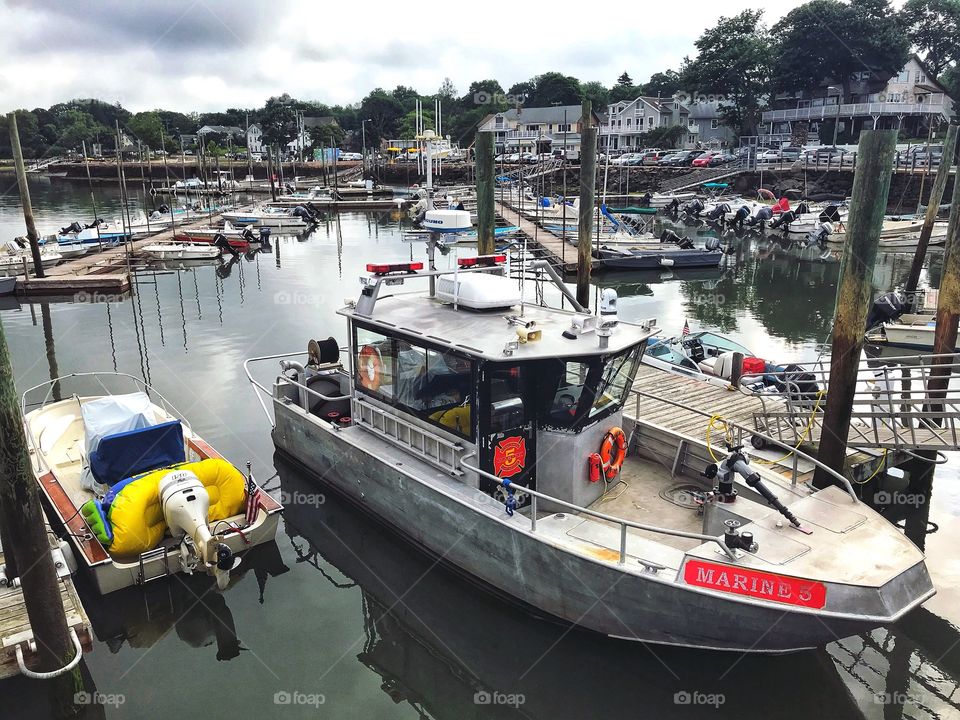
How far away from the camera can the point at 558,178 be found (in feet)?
232

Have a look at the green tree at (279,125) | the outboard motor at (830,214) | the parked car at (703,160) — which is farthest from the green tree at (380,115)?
the outboard motor at (830,214)

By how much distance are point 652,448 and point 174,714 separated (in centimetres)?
693

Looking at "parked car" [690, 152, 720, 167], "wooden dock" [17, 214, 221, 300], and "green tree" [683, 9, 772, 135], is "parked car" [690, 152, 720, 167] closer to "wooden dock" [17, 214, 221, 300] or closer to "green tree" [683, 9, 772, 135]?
"green tree" [683, 9, 772, 135]

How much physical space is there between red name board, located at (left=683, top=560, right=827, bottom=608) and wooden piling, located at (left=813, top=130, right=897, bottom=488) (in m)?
3.38

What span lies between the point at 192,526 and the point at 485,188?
455 inches

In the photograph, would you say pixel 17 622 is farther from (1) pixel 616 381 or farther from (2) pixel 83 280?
(2) pixel 83 280

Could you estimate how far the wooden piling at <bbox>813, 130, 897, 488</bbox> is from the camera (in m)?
8.58

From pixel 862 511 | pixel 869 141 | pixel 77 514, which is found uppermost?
pixel 869 141

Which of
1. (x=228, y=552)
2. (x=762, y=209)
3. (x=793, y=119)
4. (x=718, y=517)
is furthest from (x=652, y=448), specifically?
(x=793, y=119)

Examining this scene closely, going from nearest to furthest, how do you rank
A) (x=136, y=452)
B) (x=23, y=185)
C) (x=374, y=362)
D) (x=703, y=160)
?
(x=374, y=362)
(x=136, y=452)
(x=23, y=185)
(x=703, y=160)

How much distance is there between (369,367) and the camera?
390 inches

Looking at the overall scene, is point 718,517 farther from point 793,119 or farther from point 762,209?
point 793,119

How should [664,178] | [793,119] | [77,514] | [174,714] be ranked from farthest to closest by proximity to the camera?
1. [793,119]
2. [664,178]
3. [77,514]
4. [174,714]

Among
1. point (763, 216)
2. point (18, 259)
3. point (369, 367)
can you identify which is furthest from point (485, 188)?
point (763, 216)
